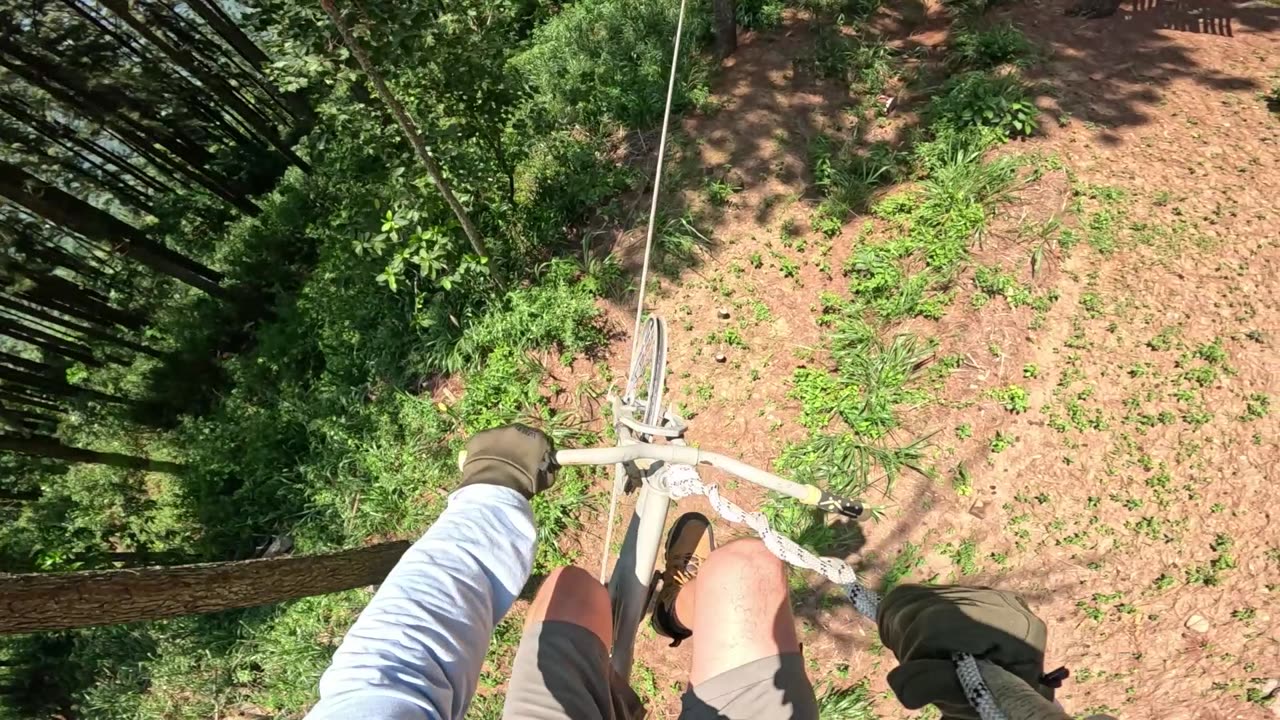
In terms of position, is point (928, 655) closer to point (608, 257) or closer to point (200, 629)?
point (608, 257)

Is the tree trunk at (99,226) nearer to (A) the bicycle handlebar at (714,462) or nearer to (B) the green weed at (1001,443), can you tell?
(A) the bicycle handlebar at (714,462)

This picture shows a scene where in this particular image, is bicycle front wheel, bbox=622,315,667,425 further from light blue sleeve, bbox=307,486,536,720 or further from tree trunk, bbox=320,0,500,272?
tree trunk, bbox=320,0,500,272

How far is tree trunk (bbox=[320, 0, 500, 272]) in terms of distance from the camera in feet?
8.28

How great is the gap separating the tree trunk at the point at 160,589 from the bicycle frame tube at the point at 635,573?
4.08 ft

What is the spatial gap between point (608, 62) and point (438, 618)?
16.6 feet

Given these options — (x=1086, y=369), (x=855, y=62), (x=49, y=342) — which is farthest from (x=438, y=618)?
(x=49, y=342)

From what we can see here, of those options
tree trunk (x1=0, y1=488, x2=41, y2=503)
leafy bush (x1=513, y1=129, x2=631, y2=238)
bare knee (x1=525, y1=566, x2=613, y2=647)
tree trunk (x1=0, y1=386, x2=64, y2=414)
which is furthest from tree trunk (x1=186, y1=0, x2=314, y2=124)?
bare knee (x1=525, y1=566, x2=613, y2=647)

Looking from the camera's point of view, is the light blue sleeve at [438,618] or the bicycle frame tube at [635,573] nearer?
the light blue sleeve at [438,618]

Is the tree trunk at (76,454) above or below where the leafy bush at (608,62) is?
below

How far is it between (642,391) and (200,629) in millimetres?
3744

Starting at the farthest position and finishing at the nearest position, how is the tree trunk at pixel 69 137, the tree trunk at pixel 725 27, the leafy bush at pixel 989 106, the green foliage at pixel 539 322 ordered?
1. the tree trunk at pixel 69 137
2. the tree trunk at pixel 725 27
3. the green foliage at pixel 539 322
4. the leafy bush at pixel 989 106

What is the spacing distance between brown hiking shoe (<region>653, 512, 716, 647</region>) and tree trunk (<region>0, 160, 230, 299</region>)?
6.24 meters

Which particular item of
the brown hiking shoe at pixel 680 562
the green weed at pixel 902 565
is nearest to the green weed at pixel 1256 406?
the green weed at pixel 902 565

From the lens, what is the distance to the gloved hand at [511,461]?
1743 millimetres
